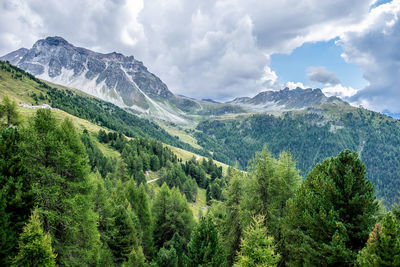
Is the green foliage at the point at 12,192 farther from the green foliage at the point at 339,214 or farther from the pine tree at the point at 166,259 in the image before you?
the green foliage at the point at 339,214

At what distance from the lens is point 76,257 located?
711 inches

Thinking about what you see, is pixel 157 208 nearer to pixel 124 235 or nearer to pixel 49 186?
pixel 124 235

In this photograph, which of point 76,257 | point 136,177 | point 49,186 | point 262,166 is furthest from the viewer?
point 136,177

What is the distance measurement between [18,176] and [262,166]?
22271mm

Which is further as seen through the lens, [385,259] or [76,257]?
[76,257]

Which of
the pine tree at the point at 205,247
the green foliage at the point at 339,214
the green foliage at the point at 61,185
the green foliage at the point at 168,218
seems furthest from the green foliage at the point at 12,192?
the green foliage at the point at 168,218

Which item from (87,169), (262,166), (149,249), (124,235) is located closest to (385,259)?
(262,166)

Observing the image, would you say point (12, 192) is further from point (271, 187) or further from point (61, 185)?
point (271, 187)

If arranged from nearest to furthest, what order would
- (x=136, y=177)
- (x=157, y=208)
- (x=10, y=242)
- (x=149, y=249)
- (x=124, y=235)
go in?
1. (x=10, y=242)
2. (x=124, y=235)
3. (x=149, y=249)
4. (x=157, y=208)
5. (x=136, y=177)

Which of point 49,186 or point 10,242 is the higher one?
point 49,186

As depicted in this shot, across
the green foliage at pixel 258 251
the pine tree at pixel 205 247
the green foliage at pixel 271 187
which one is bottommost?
the pine tree at pixel 205 247

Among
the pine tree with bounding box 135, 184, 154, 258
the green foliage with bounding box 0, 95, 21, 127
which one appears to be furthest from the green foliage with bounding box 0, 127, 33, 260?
the pine tree with bounding box 135, 184, 154, 258

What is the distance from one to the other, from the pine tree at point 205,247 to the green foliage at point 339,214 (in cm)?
716

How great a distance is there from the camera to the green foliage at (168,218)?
138ft
